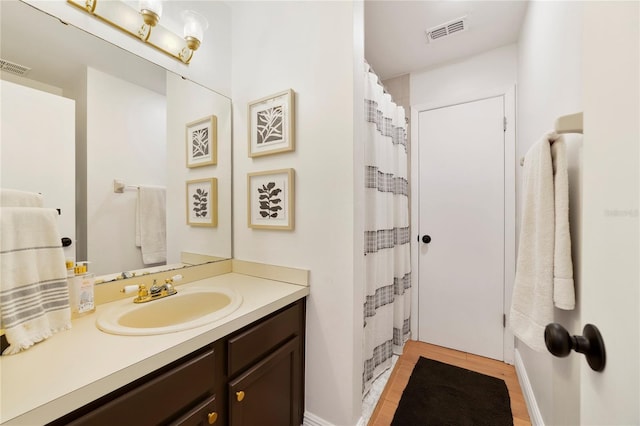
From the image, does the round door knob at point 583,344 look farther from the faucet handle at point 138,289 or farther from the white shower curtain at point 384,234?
the faucet handle at point 138,289

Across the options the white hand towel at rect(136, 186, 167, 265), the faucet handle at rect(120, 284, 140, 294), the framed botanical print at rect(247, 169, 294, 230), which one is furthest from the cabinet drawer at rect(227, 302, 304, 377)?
the white hand towel at rect(136, 186, 167, 265)

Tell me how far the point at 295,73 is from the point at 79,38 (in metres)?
0.97

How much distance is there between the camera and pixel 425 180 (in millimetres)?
2377

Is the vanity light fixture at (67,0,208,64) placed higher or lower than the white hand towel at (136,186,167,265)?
higher

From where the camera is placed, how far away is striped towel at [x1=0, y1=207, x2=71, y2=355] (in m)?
0.74

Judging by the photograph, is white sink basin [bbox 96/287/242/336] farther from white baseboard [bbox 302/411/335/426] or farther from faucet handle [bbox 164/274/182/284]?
white baseboard [bbox 302/411/335/426]

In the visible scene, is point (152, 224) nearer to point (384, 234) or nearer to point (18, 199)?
point (18, 199)

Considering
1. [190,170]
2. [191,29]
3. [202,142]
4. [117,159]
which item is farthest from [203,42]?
[117,159]

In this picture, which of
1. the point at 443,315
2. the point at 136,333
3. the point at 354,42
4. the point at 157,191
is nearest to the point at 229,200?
the point at 157,191

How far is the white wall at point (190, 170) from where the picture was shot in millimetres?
1451

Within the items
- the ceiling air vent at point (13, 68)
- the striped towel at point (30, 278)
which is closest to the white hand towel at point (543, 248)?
the striped towel at point (30, 278)

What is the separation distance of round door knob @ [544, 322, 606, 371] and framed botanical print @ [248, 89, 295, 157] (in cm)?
128

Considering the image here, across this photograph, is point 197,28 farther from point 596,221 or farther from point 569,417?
point 569,417

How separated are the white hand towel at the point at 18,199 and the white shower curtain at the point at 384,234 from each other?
1.48 meters
